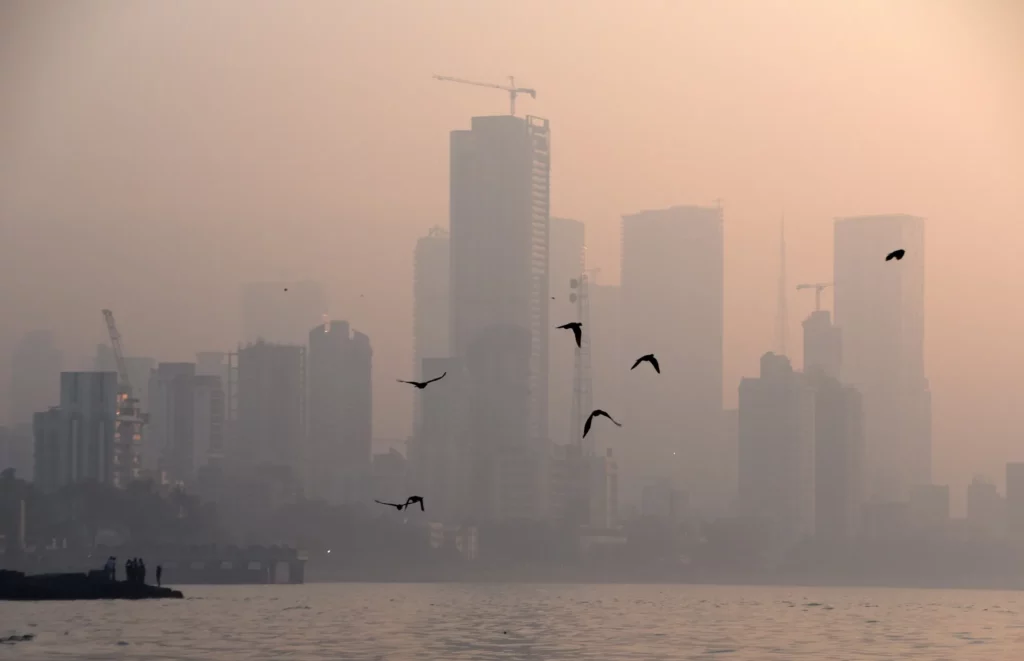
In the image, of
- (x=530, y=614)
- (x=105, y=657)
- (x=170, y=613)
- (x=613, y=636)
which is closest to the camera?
(x=105, y=657)

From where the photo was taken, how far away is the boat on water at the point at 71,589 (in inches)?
7475

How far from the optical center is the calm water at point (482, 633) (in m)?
101

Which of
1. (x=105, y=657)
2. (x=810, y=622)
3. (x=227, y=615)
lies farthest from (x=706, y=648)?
(x=227, y=615)

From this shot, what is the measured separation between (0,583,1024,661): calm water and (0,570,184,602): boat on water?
31.5 ft

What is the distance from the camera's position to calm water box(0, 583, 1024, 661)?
10144 centimetres

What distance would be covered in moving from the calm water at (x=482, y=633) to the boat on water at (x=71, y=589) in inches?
378

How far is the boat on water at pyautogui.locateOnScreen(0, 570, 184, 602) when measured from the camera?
189875mm

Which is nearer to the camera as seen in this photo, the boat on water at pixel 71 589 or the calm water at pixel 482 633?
the calm water at pixel 482 633

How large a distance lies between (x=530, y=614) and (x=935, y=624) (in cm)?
3790

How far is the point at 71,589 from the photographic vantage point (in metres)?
192

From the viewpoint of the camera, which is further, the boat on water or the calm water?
the boat on water

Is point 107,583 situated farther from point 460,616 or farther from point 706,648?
point 706,648

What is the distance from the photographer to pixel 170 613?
15375 cm

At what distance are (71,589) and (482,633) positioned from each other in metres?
79.7
